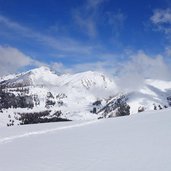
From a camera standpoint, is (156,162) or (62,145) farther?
(62,145)

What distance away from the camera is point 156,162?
13938mm

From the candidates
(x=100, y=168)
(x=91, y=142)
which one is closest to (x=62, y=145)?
(x=91, y=142)

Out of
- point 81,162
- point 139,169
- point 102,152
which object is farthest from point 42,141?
point 139,169

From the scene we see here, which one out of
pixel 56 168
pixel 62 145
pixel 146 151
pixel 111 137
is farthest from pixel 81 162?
pixel 111 137

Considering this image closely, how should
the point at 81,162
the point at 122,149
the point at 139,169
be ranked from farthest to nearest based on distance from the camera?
the point at 122,149 < the point at 81,162 < the point at 139,169

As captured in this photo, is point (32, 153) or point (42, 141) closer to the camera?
point (32, 153)

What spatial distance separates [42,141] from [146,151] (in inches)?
360

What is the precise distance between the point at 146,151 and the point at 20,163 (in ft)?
21.1

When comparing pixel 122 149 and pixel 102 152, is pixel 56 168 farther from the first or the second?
pixel 122 149

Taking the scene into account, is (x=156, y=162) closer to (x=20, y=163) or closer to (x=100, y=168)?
(x=100, y=168)

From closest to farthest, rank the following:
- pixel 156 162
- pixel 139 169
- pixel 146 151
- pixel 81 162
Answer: pixel 139 169 < pixel 156 162 < pixel 81 162 < pixel 146 151

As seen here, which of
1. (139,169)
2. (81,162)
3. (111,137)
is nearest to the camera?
(139,169)

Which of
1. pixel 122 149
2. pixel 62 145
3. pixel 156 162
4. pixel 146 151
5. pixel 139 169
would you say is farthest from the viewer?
pixel 62 145

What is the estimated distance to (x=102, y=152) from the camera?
17.5 meters
